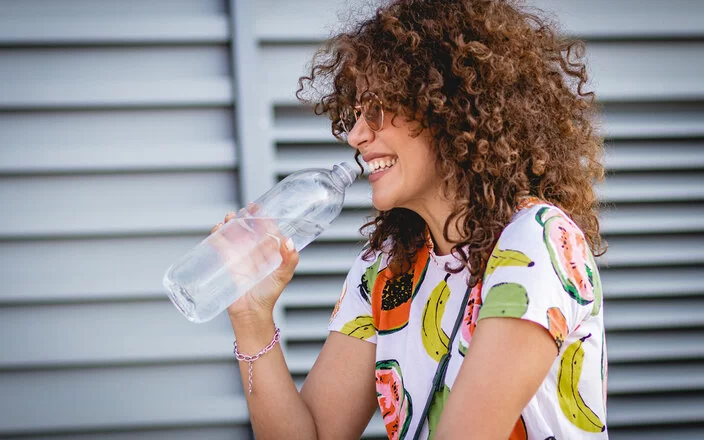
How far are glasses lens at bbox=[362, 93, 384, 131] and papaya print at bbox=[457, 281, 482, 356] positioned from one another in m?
0.46

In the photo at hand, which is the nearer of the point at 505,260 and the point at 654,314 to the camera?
the point at 505,260

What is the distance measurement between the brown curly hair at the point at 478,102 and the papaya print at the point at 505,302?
0.15 metres

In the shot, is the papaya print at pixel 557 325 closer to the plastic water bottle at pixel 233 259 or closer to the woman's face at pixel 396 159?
the woman's face at pixel 396 159

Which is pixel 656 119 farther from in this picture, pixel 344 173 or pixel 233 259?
pixel 233 259

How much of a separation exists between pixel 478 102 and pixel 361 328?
688 mm

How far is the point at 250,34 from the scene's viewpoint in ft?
8.34

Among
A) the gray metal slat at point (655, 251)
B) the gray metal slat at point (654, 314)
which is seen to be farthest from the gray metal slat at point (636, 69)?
the gray metal slat at point (654, 314)

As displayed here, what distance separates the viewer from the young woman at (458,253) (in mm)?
1491

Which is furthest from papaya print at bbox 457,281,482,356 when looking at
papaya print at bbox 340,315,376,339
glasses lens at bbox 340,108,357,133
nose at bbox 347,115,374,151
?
glasses lens at bbox 340,108,357,133

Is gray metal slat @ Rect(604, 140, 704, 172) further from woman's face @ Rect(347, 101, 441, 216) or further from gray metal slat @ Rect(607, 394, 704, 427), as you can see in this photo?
woman's face @ Rect(347, 101, 441, 216)

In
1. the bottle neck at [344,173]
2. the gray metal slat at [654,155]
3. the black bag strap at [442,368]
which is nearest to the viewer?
the black bag strap at [442,368]

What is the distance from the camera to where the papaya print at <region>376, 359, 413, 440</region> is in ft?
6.01

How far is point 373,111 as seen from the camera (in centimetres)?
177

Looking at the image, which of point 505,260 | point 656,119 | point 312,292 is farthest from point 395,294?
point 656,119
